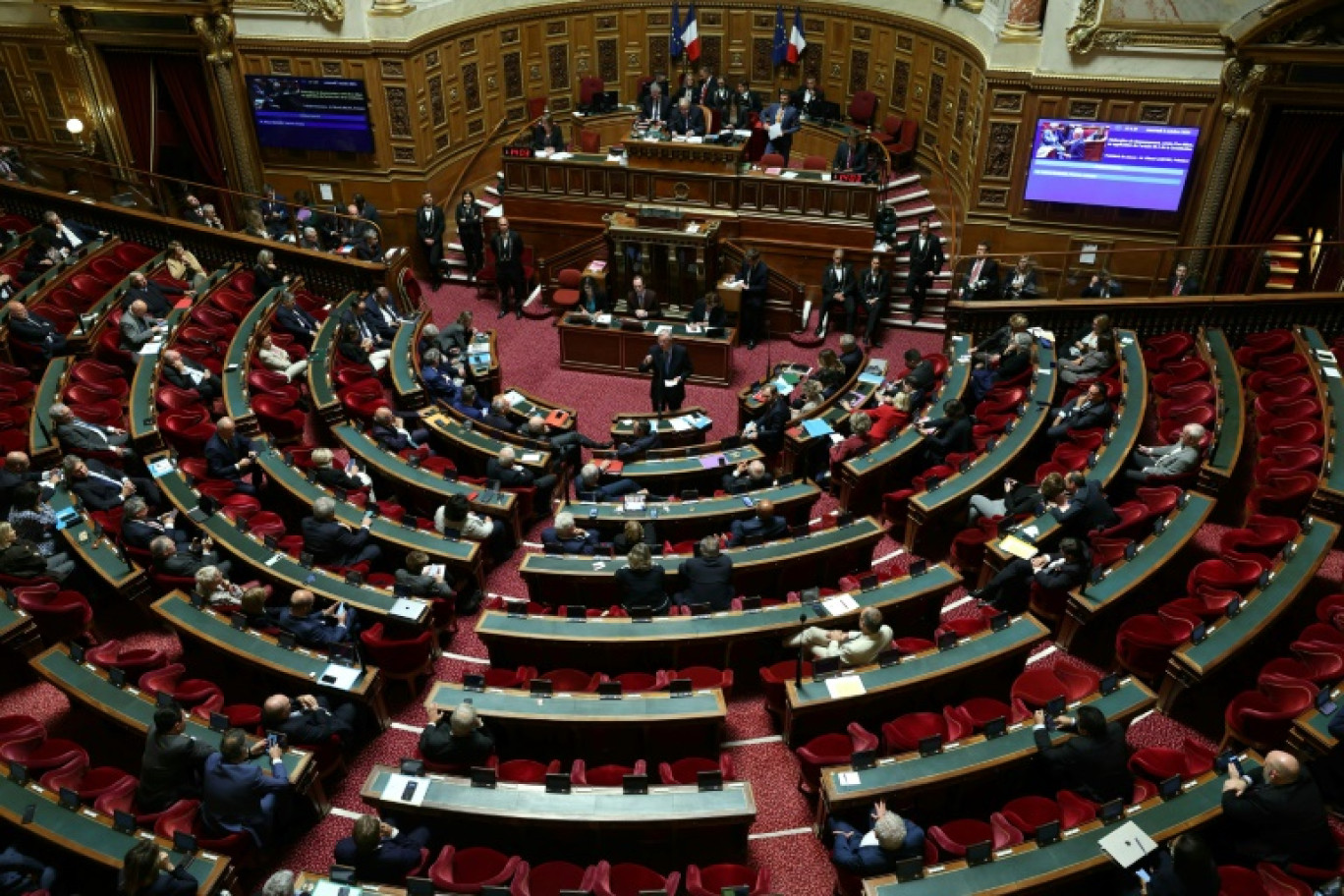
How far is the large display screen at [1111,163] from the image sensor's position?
13.1 m

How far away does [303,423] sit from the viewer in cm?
1130

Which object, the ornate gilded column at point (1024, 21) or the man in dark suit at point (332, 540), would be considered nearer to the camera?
the man in dark suit at point (332, 540)

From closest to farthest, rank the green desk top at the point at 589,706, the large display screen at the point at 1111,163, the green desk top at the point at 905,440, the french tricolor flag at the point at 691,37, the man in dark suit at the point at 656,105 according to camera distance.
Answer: the green desk top at the point at 589,706 < the green desk top at the point at 905,440 < the large display screen at the point at 1111,163 < the man in dark suit at the point at 656,105 < the french tricolor flag at the point at 691,37

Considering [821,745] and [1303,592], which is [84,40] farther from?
[1303,592]

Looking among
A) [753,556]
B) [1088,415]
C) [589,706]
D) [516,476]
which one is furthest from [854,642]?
[1088,415]

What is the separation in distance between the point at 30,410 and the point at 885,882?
1009cm

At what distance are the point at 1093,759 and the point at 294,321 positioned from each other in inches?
423

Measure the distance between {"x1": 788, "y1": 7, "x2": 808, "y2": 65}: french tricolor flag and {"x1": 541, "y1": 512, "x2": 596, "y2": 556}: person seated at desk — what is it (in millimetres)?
12710

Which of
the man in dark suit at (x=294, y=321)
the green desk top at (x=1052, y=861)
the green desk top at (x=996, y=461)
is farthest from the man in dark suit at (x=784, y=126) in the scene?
the green desk top at (x=1052, y=861)

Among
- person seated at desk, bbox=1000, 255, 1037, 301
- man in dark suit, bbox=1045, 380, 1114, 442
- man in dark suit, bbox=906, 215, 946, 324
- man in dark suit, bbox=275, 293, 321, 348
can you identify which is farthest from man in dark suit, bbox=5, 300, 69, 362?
person seated at desk, bbox=1000, 255, 1037, 301

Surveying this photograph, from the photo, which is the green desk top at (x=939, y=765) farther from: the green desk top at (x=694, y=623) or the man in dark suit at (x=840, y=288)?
the man in dark suit at (x=840, y=288)

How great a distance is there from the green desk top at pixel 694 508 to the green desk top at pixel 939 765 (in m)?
3.33

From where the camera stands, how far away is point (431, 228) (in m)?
15.6

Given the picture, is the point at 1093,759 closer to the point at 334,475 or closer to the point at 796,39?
the point at 334,475
